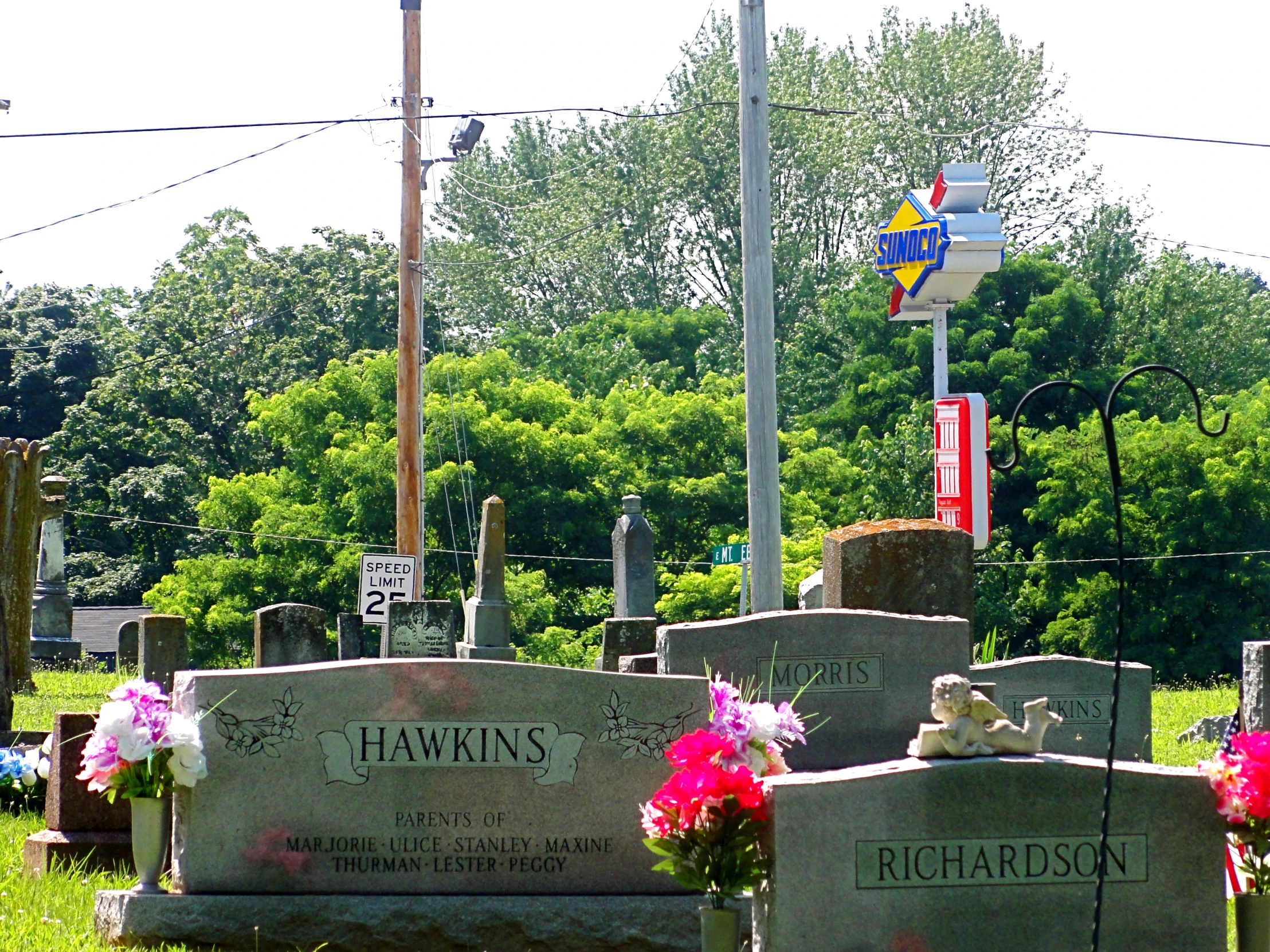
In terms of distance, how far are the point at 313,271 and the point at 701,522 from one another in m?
16.7

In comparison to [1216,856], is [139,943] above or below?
below

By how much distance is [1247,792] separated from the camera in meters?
5.36

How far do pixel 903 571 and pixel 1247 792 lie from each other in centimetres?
446

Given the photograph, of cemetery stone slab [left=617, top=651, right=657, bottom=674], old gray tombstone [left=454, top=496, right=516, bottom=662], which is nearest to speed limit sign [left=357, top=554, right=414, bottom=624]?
old gray tombstone [left=454, top=496, right=516, bottom=662]

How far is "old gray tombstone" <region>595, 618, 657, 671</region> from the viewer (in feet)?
44.0

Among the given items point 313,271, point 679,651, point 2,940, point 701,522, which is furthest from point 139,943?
point 313,271

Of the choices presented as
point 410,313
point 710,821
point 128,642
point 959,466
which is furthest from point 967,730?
point 128,642

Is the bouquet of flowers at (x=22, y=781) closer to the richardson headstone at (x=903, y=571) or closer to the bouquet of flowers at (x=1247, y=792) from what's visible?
the richardson headstone at (x=903, y=571)

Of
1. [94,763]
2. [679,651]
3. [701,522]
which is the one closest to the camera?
[94,763]

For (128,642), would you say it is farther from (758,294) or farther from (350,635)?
(758,294)

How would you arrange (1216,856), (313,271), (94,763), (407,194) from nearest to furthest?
(1216,856) < (94,763) < (407,194) < (313,271)

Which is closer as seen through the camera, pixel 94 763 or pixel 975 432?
pixel 94 763

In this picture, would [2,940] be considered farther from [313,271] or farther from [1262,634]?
[313,271]

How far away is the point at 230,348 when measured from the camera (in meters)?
44.6
